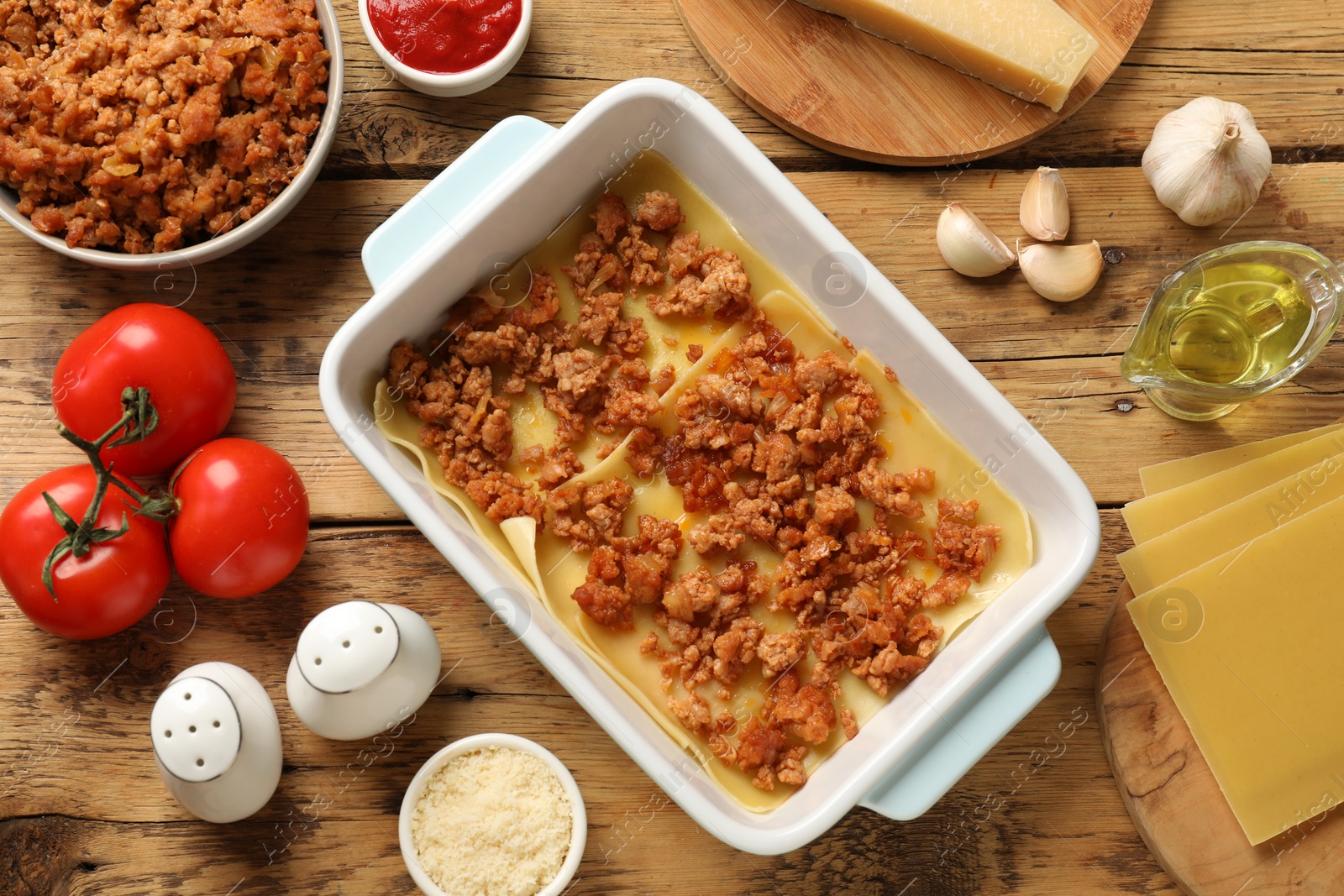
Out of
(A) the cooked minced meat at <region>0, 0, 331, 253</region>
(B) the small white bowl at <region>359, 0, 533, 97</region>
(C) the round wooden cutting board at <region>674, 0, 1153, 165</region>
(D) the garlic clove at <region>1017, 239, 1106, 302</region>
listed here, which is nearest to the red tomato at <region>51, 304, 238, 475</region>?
(A) the cooked minced meat at <region>0, 0, 331, 253</region>

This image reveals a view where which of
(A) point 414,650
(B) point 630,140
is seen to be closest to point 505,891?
(A) point 414,650

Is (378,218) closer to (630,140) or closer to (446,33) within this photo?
(446,33)

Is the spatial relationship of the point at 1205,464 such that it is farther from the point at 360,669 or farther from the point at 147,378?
the point at 147,378

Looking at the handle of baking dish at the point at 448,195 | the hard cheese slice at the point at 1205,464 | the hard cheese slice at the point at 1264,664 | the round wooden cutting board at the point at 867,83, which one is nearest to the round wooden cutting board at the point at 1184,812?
the hard cheese slice at the point at 1264,664

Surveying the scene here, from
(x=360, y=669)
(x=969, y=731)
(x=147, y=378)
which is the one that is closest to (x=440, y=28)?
(x=147, y=378)

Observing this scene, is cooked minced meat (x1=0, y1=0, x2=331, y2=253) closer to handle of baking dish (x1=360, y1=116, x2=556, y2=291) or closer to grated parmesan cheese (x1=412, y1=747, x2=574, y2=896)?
handle of baking dish (x1=360, y1=116, x2=556, y2=291)
